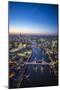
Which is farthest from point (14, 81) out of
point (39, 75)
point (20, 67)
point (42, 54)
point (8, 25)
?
A: point (8, 25)

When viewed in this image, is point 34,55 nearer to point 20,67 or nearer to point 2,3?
point 20,67

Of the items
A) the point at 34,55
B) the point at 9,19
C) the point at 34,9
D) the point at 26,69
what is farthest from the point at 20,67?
the point at 34,9

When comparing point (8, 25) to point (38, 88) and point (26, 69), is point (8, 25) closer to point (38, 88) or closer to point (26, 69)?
point (26, 69)

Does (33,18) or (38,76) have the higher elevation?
(33,18)

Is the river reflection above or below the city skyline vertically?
below

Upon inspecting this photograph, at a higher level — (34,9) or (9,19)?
(34,9)

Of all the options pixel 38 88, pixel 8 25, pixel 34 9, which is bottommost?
pixel 38 88

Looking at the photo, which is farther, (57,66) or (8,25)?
(57,66)

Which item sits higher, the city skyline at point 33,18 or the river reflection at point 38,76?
the city skyline at point 33,18
